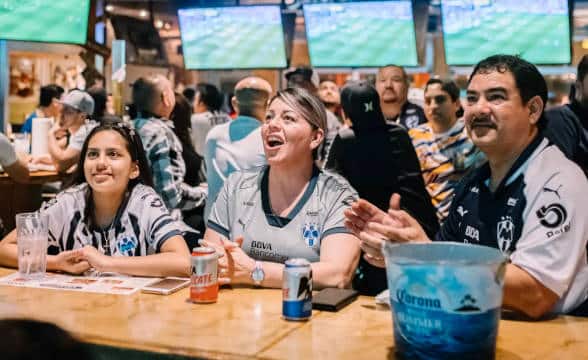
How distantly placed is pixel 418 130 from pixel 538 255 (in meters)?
2.89

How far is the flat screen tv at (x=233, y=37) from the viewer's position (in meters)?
5.76

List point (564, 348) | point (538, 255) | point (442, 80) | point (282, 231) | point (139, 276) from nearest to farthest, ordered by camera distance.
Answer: point (564, 348)
point (538, 255)
point (139, 276)
point (282, 231)
point (442, 80)

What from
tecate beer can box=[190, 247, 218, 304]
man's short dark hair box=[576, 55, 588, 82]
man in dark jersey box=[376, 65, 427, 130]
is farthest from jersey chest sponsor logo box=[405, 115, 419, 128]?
tecate beer can box=[190, 247, 218, 304]

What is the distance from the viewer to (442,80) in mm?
5031

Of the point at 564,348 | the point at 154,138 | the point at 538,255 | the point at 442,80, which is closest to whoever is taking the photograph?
the point at 564,348

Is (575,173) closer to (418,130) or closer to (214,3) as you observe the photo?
(418,130)

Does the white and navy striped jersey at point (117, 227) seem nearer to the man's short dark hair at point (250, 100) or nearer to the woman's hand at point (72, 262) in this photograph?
the woman's hand at point (72, 262)

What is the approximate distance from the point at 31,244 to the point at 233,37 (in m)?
3.67

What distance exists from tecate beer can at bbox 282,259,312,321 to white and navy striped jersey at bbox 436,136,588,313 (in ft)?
2.13

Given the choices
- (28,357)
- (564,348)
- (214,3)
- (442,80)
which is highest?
(214,3)

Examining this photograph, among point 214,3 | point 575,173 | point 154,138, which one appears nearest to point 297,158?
point 575,173

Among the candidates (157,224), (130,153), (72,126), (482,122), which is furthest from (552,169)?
(72,126)

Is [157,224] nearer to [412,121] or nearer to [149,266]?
[149,266]

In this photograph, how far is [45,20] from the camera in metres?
4.96
